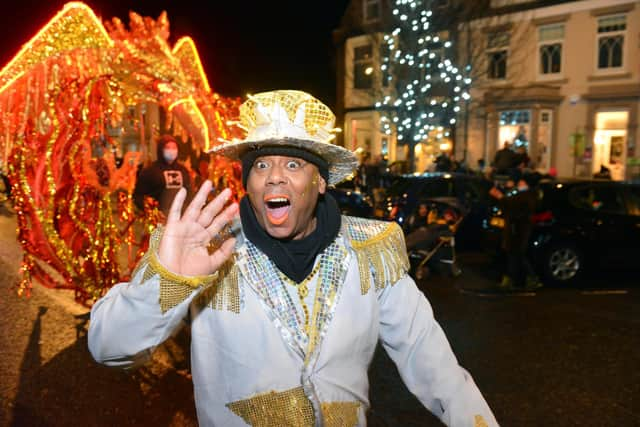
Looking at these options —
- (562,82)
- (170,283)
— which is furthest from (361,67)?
(170,283)

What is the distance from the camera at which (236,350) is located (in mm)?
1726

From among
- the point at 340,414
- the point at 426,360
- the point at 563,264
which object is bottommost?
the point at 563,264

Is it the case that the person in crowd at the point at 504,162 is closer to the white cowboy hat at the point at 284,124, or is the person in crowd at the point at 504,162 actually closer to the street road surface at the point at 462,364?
the street road surface at the point at 462,364

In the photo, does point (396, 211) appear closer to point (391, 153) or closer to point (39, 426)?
point (39, 426)

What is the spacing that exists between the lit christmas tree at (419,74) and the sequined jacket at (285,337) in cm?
1747

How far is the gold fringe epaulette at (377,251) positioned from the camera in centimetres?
196

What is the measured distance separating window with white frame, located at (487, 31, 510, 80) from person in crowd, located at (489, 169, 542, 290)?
14445 mm

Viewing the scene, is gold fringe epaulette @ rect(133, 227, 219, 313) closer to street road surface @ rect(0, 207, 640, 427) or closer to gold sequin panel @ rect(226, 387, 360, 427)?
gold sequin panel @ rect(226, 387, 360, 427)

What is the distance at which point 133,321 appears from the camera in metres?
1.53

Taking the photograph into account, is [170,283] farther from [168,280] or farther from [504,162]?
[504,162]

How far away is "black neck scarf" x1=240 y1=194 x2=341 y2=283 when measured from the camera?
6.21 ft

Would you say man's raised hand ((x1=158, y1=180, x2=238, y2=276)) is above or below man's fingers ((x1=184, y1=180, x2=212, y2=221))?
below

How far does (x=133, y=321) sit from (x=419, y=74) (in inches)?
737

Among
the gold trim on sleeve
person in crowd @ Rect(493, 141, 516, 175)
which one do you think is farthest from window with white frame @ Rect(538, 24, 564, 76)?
the gold trim on sleeve
